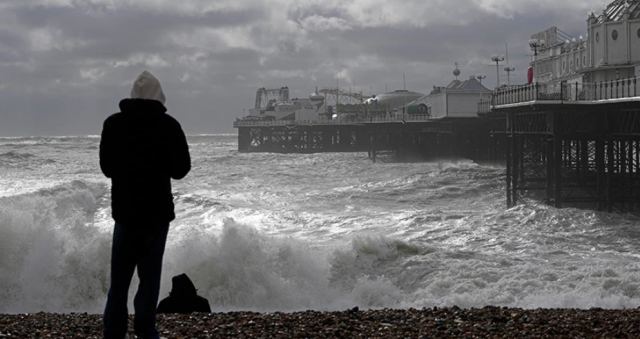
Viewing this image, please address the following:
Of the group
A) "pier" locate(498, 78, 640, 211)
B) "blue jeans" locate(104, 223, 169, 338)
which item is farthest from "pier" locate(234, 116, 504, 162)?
"blue jeans" locate(104, 223, 169, 338)

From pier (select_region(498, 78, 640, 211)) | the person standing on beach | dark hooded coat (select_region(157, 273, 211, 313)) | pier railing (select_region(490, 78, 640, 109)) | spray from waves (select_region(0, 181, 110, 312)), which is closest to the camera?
the person standing on beach

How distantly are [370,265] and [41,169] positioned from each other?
4817 cm

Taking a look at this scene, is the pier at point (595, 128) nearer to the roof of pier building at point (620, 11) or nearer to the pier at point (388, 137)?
the roof of pier building at point (620, 11)

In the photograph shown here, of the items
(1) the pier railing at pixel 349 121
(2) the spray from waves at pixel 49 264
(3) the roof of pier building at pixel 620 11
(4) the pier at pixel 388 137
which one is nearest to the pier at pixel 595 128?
(3) the roof of pier building at pixel 620 11

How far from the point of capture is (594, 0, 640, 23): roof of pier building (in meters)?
37.2

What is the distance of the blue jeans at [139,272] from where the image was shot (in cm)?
490

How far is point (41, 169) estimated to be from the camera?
6050 cm

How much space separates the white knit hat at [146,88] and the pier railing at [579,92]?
25174mm

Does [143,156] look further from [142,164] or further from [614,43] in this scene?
[614,43]

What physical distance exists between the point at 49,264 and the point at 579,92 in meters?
22.5

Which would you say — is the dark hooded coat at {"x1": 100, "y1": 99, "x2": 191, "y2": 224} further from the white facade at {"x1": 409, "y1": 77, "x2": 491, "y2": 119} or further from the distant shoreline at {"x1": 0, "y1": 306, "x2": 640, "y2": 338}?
the white facade at {"x1": 409, "y1": 77, "x2": 491, "y2": 119}

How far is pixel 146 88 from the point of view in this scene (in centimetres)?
489

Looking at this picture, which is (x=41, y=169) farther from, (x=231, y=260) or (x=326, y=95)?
(x=326, y=95)

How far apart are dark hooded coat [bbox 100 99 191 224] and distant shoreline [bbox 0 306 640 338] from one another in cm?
170
